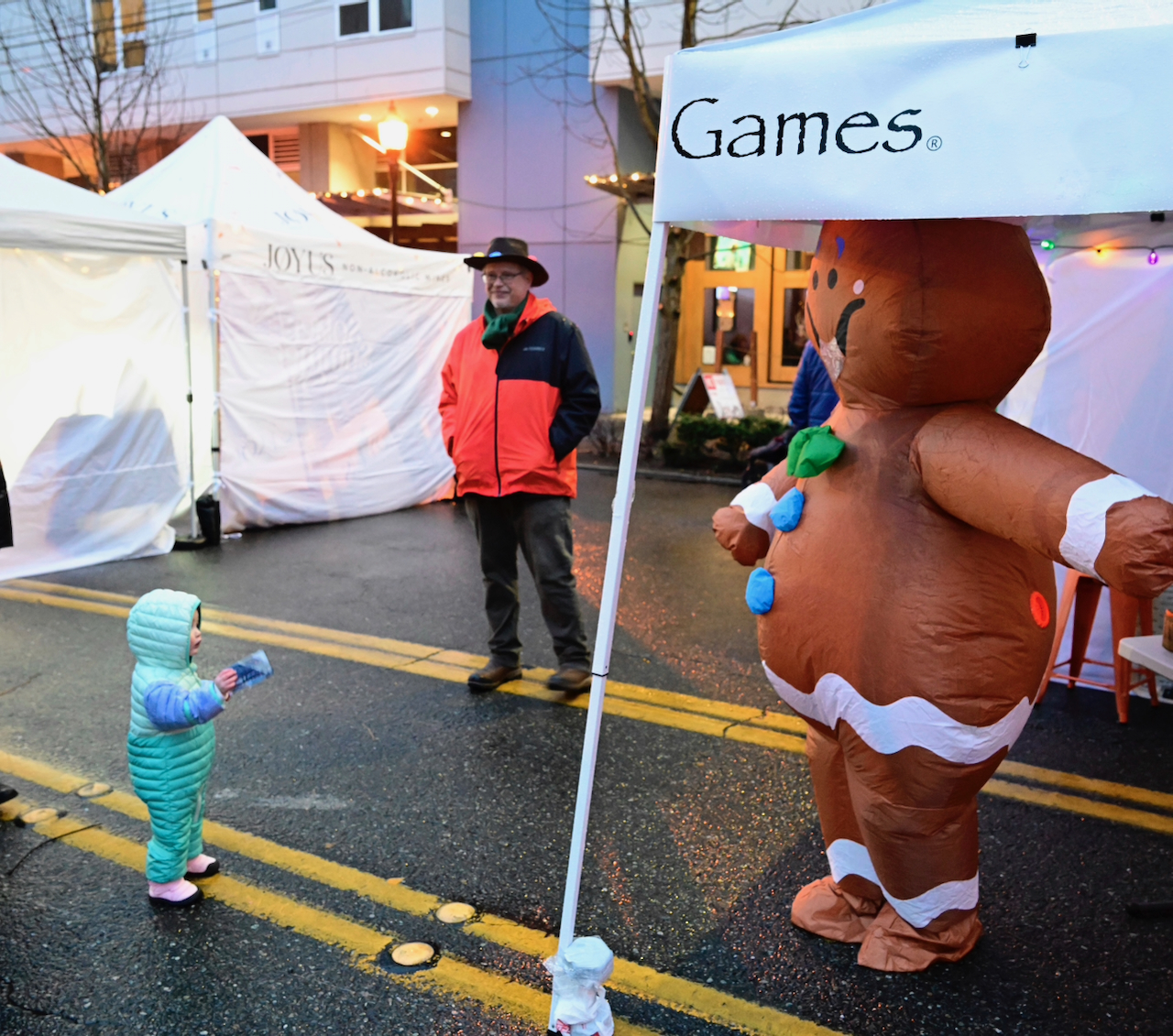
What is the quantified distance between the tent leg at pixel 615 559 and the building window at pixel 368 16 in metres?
17.6

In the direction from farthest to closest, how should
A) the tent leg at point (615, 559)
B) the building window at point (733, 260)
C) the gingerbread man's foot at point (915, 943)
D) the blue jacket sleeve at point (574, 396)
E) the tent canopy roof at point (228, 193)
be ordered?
the building window at point (733, 260), the tent canopy roof at point (228, 193), the blue jacket sleeve at point (574, 396), the gingerbread man's foot at point (915, 943), the tent leg at point (615, 559)

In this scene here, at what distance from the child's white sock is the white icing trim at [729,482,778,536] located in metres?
1.93

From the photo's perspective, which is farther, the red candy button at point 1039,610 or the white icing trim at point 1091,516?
the red candy button at point 1039,610

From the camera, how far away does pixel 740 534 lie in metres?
2.87

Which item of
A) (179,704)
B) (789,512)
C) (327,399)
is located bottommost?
(179,704)

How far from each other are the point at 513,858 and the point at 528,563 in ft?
6.05

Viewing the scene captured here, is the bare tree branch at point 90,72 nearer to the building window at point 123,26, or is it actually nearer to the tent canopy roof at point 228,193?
the building window at point 123,26

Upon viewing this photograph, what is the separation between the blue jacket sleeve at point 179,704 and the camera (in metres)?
2.81

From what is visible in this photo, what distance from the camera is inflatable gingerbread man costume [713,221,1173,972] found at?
2.38 metres

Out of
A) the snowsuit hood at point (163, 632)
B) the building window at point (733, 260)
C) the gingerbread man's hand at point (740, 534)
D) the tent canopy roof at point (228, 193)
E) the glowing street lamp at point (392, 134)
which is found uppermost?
the glowing street lamp at point (392, 134)

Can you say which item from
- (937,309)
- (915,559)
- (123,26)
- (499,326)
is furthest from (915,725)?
(123,26)

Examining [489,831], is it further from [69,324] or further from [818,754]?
[69,324]

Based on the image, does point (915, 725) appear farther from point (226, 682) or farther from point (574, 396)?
point (574, 396)

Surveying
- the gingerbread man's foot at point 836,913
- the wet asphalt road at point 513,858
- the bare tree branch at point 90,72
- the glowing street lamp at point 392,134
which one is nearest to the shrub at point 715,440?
the glowing street lamp at point 392,134
